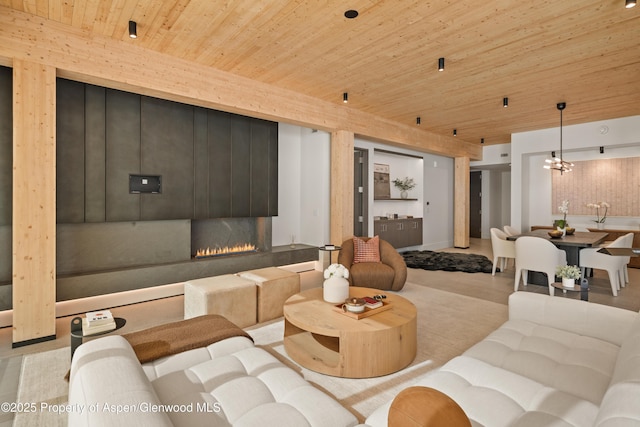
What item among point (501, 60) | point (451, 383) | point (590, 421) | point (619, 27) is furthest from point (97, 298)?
→ point (619, 27)

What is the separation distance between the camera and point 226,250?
227 inches

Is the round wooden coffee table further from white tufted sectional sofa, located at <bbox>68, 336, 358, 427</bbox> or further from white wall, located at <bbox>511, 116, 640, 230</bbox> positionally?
white wall, located at <bbox>511, 116, 640, 230</bbox>

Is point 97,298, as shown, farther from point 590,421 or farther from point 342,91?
point 590,421

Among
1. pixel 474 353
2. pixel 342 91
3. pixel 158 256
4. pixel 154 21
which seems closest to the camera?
pixel 474 353

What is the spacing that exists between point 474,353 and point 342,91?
4.20 metres

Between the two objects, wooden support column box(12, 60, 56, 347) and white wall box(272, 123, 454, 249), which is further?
white wall box(272, 123, 454, 249)

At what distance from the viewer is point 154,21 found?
3271mm

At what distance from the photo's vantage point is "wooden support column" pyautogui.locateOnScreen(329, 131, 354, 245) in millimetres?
6008

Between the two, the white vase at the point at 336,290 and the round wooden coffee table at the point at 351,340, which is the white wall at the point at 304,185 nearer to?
the white vase at the point at 336,290

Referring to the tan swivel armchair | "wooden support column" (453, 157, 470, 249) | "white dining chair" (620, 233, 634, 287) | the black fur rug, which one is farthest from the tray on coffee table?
"wooden support column" (453, 157, 470, 249)

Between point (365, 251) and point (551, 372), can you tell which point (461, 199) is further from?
point (551, 372)

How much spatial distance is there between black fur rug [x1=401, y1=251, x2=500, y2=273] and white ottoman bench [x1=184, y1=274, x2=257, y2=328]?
4.08m

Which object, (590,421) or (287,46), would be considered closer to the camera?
(590,421)

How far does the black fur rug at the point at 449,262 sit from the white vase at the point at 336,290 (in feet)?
12.9
